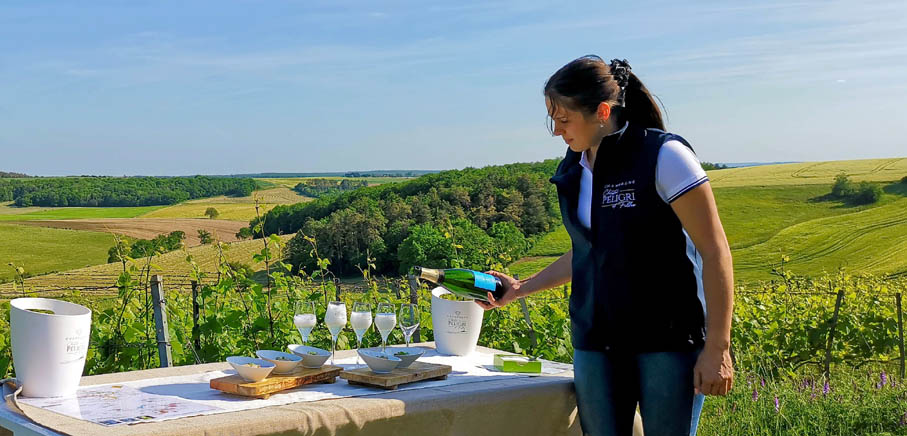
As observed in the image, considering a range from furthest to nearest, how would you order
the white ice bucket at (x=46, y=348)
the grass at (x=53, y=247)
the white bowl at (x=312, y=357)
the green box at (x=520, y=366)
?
the grass at (x=53, y=247), the green box at (x=520, y=366), the white bowl at (x=312, y=357), the white ice bucket at (x=46, y=348)

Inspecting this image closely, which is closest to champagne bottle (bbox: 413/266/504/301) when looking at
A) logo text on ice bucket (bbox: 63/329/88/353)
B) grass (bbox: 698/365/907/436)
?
logo text on ice bucket (bbox: 63/329/88/353)

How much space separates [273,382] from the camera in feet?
6.24

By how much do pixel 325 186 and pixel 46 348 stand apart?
4054 centimetres

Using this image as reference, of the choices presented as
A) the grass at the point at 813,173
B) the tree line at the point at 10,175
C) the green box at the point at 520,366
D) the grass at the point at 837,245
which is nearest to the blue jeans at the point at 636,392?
the green box at the point at 520,366

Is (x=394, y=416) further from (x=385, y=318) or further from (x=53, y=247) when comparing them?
(x=53, y=247)

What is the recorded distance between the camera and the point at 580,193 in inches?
82.7

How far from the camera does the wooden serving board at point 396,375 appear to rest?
2.01 metres

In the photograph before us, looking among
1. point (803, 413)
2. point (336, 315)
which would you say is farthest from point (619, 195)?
point (803, 413)

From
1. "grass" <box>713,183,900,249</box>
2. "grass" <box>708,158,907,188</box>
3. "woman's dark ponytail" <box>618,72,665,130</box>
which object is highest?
"grass" <box>708,158,907,188</box>

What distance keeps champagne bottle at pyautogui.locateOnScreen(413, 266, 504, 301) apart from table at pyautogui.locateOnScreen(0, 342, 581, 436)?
325 mm

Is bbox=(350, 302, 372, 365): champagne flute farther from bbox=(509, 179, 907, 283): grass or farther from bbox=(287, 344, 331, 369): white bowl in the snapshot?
bbox=(509, 179, 907, 283): grass

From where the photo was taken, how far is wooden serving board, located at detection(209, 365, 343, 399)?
1855mm

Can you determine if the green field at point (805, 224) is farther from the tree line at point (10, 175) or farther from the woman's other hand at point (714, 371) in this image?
the woman's other hand at point (714, 371)

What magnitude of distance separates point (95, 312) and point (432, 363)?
7.89ft
